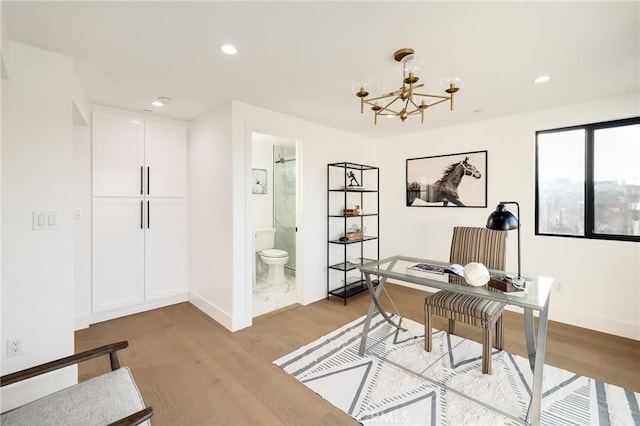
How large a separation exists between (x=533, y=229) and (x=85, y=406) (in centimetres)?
402

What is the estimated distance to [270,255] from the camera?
431 centimetres

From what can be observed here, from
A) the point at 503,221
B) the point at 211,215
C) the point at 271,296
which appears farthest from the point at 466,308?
the point at 211,215

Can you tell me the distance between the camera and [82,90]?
8.57 ft

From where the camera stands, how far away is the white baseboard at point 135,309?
10.3 feet

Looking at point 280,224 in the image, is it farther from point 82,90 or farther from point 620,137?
point 620,137

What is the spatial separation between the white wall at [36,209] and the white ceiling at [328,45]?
0.25 metres

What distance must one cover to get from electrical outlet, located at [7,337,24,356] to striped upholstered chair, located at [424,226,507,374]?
2.85 meters

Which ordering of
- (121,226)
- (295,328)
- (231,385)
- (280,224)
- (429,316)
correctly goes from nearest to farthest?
(231,385) → (429,316) → (295,328) → (121,226) → (280,224)

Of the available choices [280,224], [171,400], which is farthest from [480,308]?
[280,224]

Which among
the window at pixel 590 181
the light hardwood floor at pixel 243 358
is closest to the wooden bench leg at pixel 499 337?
the light hardwood floor at pixel 243 358

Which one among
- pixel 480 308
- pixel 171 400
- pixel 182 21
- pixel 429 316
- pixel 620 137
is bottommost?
pixel 171 400

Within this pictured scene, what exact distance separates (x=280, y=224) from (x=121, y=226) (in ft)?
7.77

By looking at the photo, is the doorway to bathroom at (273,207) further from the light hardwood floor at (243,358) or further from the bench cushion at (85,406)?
the bench cushion at (85,406)

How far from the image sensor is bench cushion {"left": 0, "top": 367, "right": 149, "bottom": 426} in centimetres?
121
